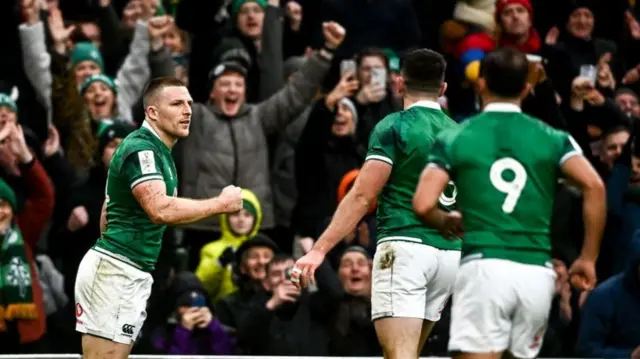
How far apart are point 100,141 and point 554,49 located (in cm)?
453

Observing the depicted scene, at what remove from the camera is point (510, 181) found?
7.33m

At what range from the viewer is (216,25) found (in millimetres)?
15094

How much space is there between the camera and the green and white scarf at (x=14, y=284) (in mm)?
11977

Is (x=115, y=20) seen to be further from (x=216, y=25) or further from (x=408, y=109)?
(x=408, y=109)

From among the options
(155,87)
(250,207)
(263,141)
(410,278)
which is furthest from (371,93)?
(410,278)

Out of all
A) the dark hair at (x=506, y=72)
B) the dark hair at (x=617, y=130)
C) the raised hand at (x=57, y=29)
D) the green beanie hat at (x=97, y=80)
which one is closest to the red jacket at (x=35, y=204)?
the green beanie hat at (x=97, y=80)

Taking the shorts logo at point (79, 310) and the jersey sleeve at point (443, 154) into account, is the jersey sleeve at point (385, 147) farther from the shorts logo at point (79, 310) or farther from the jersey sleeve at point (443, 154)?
the shorts logo at point (79, 310)

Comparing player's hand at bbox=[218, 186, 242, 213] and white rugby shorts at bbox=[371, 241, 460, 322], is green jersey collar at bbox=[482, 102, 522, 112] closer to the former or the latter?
white rugby shorts at bbox=[371, 241, 460, 322]

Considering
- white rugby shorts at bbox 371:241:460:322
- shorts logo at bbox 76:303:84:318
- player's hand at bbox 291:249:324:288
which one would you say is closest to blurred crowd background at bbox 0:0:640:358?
shorts logo at bbox 76:303:84:318

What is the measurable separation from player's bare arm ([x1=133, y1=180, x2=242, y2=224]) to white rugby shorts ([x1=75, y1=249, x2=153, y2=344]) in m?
0.46

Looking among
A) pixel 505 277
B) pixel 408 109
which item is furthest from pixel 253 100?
pixel 505 277

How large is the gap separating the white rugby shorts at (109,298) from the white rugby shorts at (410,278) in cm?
133

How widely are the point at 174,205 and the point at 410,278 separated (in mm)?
1328

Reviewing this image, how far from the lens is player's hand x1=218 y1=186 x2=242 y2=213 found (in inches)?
336
